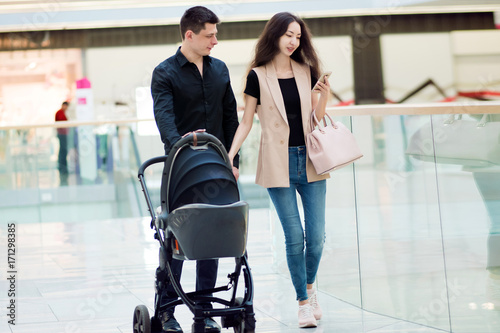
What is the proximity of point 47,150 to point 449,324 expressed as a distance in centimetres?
553

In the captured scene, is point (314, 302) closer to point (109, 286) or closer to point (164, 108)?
point (164, 108)

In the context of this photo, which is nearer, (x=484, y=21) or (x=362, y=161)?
(x=362, y=161)

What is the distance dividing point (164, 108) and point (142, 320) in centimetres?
83

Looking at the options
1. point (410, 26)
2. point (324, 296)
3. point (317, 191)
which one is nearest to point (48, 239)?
point (324, 296)

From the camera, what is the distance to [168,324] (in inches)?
104

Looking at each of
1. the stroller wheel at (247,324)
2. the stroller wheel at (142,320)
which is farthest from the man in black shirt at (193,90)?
the stroller wheel at (247,324)

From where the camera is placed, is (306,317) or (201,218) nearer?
(201,218)

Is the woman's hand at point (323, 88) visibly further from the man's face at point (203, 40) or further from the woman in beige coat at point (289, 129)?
the man's face at point (203, 40)

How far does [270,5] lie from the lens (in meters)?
13.3

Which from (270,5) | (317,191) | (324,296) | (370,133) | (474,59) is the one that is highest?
(270,5)

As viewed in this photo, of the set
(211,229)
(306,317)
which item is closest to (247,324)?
(211,229)

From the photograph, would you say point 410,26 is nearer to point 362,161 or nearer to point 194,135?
point 362,161

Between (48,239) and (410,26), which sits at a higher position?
(410,26)

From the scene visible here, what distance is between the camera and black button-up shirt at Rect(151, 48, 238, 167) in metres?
2.73
